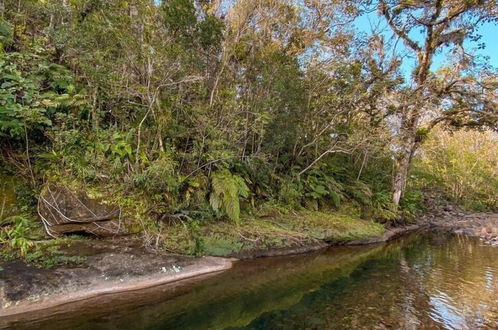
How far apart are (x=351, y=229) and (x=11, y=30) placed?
38.0ft

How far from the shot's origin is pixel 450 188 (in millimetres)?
24047

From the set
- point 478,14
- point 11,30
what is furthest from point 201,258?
point 478,14

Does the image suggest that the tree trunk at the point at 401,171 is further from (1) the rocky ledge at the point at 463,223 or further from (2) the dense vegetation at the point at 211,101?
(1) the rocky ledge at the point at 463,223

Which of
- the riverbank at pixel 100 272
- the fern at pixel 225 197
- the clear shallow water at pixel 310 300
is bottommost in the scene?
the clear shallow water at pixel 310 300

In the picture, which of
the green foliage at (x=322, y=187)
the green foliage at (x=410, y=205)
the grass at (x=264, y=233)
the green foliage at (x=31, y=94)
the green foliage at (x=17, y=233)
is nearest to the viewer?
the green foliage at (x=17, y=233)

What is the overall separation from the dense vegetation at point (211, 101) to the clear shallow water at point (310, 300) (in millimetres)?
1741

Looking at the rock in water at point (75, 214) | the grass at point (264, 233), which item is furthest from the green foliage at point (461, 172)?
the rock in water at point (75, 214)

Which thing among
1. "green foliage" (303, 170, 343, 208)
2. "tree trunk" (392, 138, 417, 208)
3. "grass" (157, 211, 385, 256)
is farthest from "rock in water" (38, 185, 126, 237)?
"tree trunk" (392, 138, 417, 208)

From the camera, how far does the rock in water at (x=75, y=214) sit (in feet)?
24.3

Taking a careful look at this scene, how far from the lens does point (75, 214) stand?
7.60m

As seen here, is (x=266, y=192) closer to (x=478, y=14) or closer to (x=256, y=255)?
(x=256, y=255)

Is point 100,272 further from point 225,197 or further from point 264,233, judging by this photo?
point 264,233

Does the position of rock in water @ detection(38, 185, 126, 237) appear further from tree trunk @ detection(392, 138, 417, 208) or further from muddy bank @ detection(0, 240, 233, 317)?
tree trunk @ detection(392, 138, 417, 208)

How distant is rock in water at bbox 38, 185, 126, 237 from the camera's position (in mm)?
7411
